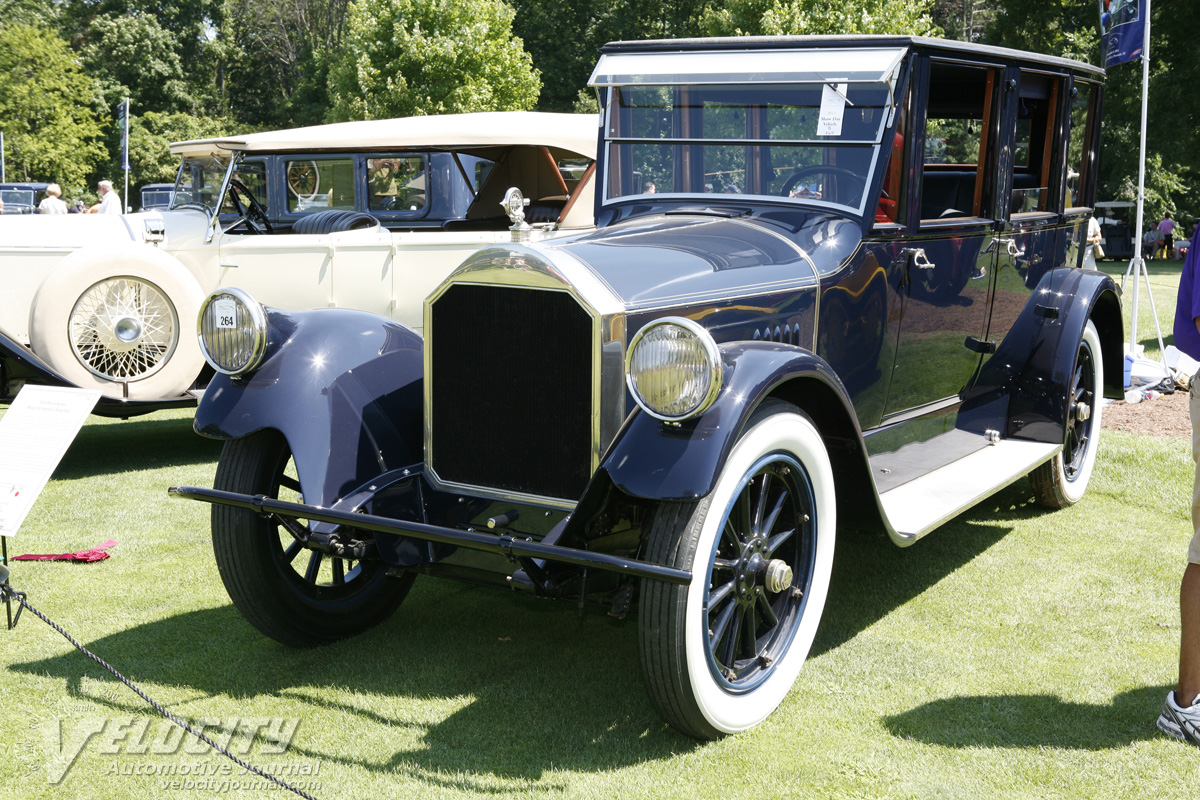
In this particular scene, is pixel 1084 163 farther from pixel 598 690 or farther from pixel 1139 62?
pixel 1139 62

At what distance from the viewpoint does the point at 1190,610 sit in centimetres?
293

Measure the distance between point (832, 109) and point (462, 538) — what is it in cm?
225

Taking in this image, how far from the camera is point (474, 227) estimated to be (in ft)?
25.8

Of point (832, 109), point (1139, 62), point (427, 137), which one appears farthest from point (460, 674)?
point (1139, 62)

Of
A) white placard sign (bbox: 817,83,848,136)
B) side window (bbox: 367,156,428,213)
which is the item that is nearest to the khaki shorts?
white placard sign (bbox: 817,83,848,136)

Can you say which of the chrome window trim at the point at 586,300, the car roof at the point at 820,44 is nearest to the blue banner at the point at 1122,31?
the car roof at the point at 820,44

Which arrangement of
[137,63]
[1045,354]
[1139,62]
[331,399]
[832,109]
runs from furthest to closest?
[137,63] → [1139,62] → [1045,354] → [832,109] → [331,399]

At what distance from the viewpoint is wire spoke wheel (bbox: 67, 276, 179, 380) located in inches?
250

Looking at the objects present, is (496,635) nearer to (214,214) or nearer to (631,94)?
(631,94)

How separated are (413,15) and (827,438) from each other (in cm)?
2001

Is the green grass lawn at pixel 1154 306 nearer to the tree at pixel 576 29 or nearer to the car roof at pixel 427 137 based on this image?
the car roof at pixel 427 137

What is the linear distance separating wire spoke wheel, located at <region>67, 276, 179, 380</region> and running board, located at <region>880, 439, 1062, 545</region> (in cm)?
475

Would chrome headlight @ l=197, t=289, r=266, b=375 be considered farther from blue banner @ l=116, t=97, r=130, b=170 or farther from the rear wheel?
blue banner @ l=116, t=97, r=130, b=170

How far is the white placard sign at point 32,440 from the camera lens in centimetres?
354
